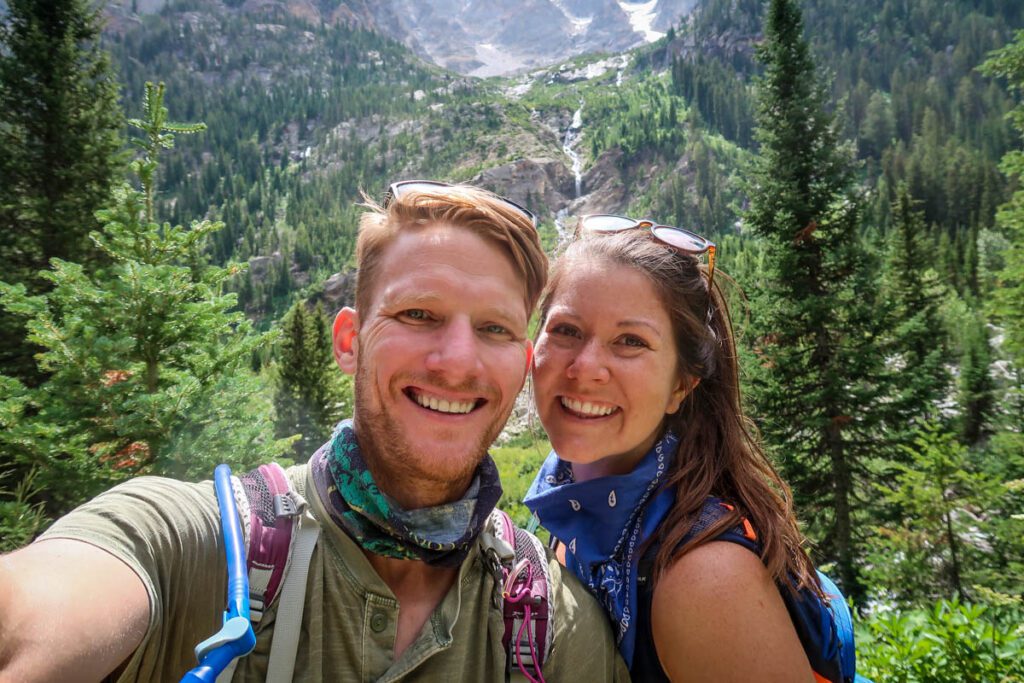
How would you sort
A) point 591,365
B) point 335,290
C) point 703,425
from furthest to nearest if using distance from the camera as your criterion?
1. point 335,290
2. point 703,425
3. point 591,365

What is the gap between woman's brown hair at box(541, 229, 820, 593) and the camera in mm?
1924

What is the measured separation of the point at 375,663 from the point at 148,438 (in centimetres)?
422

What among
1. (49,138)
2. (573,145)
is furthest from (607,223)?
(573,145)

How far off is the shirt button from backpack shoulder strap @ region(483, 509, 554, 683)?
40 cm

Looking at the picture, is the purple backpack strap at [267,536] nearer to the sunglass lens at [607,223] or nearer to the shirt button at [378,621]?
the shirt button at [378,621]

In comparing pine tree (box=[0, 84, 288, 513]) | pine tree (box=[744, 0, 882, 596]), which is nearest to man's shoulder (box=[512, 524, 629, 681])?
pine tree (box=[0, 84, 288, 513])

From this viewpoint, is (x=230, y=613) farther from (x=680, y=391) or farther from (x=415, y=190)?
(x=680, y=391)

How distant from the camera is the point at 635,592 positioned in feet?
6.33

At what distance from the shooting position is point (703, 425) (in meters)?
2.48

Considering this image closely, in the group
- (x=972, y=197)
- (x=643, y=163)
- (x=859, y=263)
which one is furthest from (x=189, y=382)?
(x=643, y=163)

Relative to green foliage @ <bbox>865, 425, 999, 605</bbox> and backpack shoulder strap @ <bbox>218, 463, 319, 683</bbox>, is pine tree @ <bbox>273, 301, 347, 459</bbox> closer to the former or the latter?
green foliage @ <bbox>865, 425, 999, 605</bbox>

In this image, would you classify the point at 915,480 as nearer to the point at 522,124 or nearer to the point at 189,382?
the point at 189,382

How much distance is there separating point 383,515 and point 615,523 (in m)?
0.97

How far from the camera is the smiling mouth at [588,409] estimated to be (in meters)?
2.41
